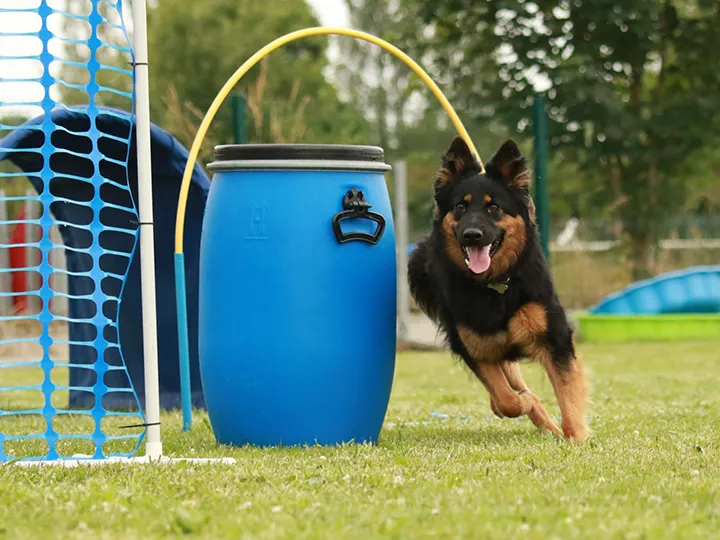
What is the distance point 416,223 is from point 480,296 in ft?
93.5

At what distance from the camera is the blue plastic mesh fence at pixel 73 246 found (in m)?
4.84

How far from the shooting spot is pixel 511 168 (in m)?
5.56

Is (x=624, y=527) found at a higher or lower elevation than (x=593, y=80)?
lower

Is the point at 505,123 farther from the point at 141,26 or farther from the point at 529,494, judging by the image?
the point at 529,494

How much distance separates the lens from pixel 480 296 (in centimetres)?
562

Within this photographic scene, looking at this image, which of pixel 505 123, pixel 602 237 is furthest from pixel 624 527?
pixel 602 237

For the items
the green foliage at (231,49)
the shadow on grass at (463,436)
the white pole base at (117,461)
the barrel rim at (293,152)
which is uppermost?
the green foliage at (231,49)

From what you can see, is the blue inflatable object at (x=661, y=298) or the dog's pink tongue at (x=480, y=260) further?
the blue inflatable object at (x=661, y=298)

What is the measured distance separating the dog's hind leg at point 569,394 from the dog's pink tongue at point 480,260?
1.83ft

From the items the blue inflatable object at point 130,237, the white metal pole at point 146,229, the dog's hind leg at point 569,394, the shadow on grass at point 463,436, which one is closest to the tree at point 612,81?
the blue inflatable object at point 130,237

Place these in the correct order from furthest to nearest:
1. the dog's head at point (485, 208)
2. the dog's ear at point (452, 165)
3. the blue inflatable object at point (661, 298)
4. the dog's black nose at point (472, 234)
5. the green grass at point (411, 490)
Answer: the blue inflatable object at point (661, 298) < the dog's ear at point (452, 165) < the dog's head at point (485, 208) < the dog's black nose at point (472, 234) < the green grass at point (411, 490)

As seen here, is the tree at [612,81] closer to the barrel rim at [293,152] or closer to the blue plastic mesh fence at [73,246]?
the blue plastic mesh fence at [73,246]

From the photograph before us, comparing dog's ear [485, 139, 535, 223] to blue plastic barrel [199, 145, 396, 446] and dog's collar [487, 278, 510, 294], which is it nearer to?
dog's collar [487, 278, 510, 294]

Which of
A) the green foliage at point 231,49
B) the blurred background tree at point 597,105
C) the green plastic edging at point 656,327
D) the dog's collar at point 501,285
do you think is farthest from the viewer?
the green foliage at point 231,49
